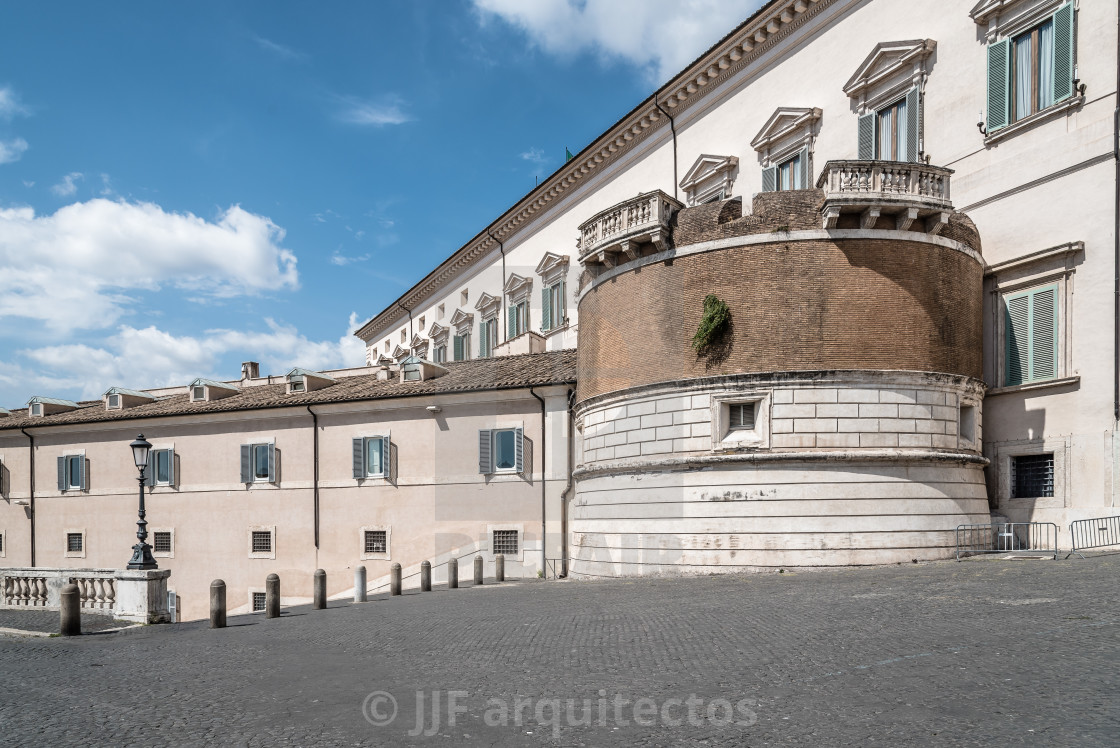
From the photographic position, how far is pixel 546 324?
3875cm

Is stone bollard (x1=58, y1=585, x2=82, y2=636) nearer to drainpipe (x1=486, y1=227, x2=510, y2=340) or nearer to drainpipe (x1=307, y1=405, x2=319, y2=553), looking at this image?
drainpipe (x1=307, y1=405, x2=319, y2=553)

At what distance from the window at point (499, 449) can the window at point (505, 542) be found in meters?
1.94

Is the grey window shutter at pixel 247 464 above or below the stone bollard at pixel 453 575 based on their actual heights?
above

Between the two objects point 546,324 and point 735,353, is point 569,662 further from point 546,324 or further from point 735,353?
point 546,324

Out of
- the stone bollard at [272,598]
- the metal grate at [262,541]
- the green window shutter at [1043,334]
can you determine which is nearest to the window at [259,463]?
the metal grate at [262,541]

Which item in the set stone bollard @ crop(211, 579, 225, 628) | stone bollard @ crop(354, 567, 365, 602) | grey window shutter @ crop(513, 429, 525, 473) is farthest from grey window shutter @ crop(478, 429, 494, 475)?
stone bollard @ crop(211, 579, 225, 628)

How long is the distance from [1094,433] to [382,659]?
15.1 meters

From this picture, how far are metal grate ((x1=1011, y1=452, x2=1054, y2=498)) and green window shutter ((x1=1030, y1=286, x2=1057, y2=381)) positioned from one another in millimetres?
1817

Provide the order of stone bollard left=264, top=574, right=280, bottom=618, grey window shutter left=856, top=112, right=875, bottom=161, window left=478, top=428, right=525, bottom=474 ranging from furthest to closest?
window left=478, top=428, right=525, bottom=474
grey window shutter left=856, top=112, right=875, bottom=161
stone bollard left=264, top=574, right=280, bottom=618

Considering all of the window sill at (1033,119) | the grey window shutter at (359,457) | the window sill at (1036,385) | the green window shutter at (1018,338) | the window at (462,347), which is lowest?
the grey window shutter at (359,457)

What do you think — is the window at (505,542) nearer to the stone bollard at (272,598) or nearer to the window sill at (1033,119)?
the stone bollard at (272,598)

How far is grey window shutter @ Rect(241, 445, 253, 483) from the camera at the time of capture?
31.6m

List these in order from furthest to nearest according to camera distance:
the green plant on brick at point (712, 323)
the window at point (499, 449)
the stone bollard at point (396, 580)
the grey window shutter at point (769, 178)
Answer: the window at point (499, 449) < the grey window shutter at point (769, 178) < the stone bollard at point (396, 580) < the green plant on brick at point (712, 323)

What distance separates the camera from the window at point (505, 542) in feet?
86.9
